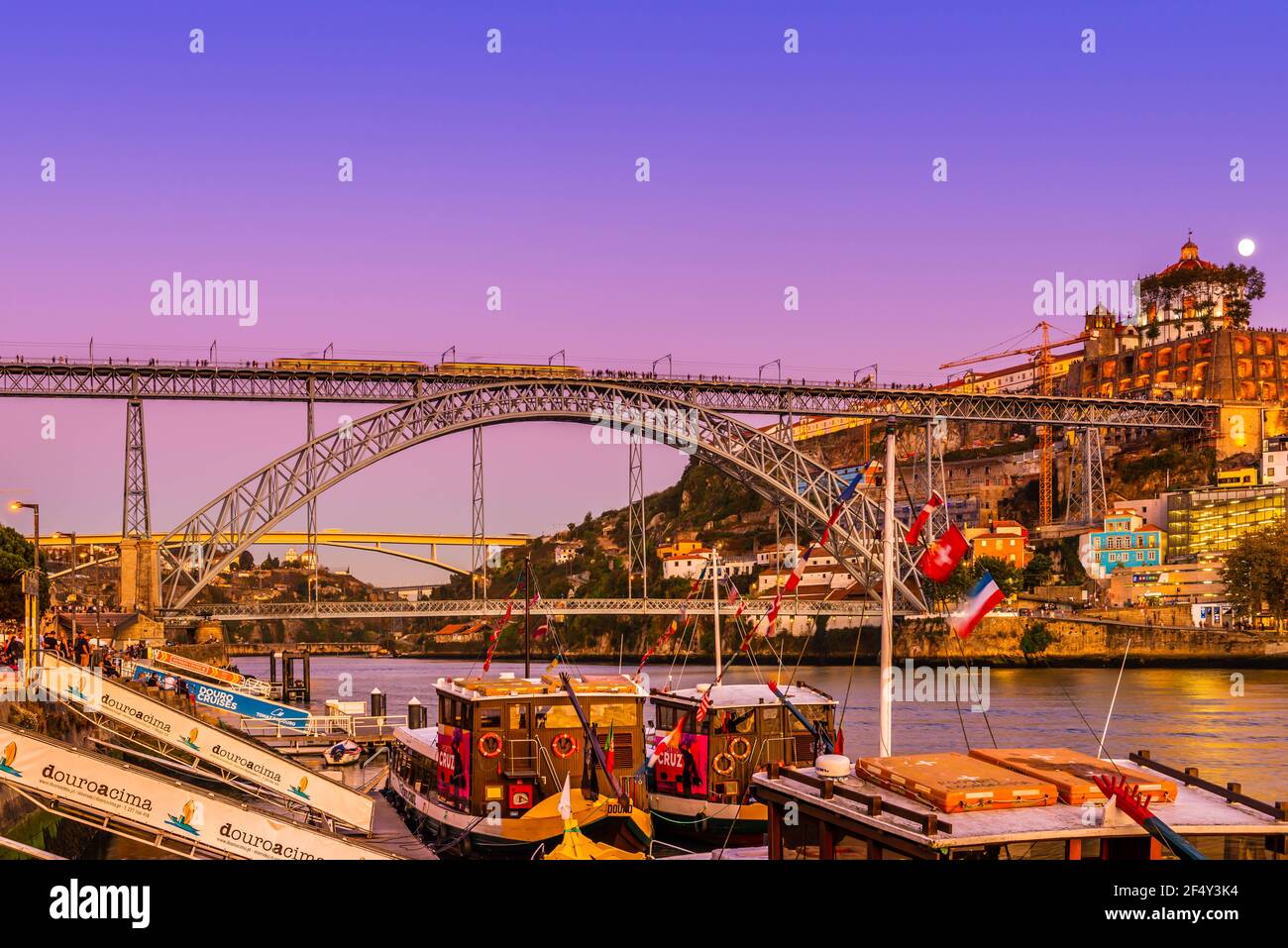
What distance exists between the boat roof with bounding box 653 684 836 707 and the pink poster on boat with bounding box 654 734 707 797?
544 mm

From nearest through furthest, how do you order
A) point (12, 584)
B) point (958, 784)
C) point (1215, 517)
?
1. point (958, 784)
2. point (12, 584)
3. point (1215, 517)

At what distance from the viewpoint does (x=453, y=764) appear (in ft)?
56.6

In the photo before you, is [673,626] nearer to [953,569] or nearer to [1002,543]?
[953,569]

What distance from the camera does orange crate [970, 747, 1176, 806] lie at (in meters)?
8.73

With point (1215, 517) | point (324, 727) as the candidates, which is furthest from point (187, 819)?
point (1215, 517)

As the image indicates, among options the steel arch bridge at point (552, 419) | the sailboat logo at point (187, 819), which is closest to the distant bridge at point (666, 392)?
the steel arch bridge at point (552, 419)

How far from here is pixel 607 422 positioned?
58.4 m

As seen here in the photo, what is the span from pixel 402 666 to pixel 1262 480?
51913 millimetres

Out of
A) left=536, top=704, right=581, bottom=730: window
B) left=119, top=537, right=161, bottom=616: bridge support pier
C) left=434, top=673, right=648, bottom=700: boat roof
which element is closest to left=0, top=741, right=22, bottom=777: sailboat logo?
left=434, top=673, right=648, bottom=700: boat roof

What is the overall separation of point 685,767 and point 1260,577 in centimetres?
5993

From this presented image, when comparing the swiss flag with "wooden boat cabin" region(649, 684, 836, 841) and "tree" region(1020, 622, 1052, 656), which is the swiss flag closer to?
"wooden boat cabin" region(649, 684, 836, 841)

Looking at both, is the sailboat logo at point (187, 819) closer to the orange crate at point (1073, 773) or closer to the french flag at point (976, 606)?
the orange crate at point (1073, 773)

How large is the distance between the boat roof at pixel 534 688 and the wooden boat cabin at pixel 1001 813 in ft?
23.5
